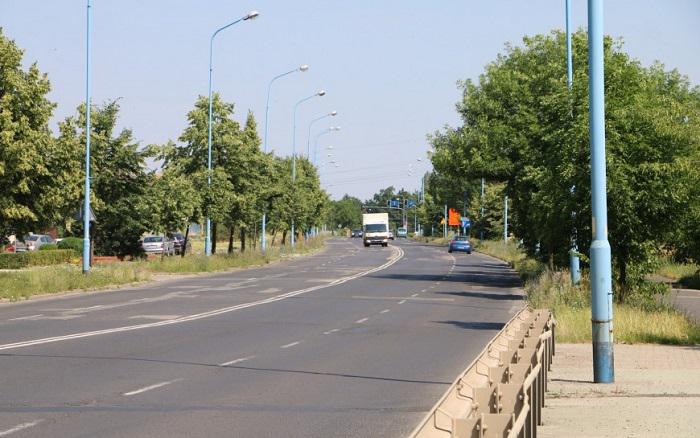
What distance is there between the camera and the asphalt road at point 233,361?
10398 millimetres

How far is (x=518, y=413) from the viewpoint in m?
6.70

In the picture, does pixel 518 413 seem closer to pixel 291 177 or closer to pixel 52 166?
pixel 52 166

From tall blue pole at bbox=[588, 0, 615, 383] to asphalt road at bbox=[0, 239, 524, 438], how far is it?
6.38 feet

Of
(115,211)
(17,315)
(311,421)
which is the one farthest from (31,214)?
(311,421)

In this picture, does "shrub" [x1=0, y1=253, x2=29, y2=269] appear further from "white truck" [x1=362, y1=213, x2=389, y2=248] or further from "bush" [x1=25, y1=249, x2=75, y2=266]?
"white truck" [x1=362, y1=213, x2=389, y2=248]

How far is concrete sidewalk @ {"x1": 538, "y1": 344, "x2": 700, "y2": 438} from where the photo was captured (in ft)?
32.6

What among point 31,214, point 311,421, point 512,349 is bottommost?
point 311,421

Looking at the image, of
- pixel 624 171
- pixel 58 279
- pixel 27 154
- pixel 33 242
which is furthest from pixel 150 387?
pixel 33 242

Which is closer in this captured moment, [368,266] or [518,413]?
[518,413]

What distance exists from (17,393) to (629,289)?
1639 centimetres

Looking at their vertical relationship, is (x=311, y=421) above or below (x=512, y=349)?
below

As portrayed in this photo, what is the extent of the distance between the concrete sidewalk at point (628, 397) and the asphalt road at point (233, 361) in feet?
4.50

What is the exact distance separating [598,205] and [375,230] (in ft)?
312

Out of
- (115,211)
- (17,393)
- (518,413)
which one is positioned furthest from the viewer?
(115,211)
